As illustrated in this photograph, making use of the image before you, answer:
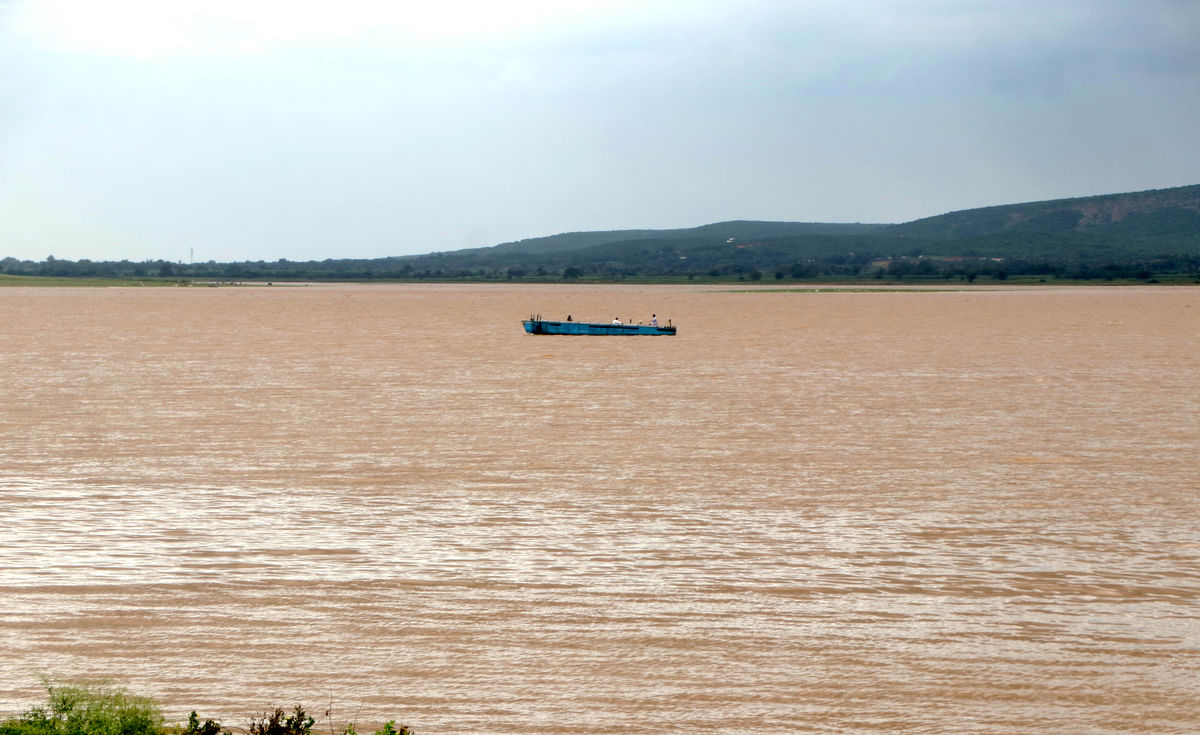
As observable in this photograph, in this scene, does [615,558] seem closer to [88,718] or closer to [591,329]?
[88,718]

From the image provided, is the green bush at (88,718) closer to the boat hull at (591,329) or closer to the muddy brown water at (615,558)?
the muddy brown water at (615,558)

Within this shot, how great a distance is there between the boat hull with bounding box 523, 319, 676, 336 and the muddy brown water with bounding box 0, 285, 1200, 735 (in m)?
37.1

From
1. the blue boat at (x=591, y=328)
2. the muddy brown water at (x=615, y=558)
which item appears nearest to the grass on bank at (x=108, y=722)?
the muddy brown water at (x=615, y=558)

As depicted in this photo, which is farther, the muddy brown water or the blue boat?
the blue boat

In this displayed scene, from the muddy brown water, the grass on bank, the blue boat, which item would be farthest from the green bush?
the blue boat

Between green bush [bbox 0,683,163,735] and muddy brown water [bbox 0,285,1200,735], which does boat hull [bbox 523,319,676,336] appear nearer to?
muddy brown water [bbox 0,285,1200,735]

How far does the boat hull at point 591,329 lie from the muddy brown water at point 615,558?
37099mm

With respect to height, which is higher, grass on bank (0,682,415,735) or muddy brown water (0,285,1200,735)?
grass on bank (0,682,415,735)

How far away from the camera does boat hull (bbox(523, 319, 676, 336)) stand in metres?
73.1

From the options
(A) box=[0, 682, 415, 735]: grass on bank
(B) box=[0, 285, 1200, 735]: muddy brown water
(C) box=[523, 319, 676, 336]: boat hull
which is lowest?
(C) box=[523, 319, 676, 336]: boat hull

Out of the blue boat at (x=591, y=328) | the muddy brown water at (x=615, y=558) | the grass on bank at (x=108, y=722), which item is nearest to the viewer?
the grass on bank at (x=108, y=722)

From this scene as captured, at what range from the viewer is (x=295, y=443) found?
25.7 m

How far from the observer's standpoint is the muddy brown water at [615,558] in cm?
1102

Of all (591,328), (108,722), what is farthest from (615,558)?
(591,328)
